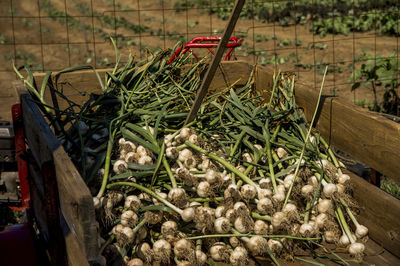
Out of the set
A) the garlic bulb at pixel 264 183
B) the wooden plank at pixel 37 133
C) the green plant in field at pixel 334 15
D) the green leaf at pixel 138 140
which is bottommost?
the garlic bulb at pixel 264 183

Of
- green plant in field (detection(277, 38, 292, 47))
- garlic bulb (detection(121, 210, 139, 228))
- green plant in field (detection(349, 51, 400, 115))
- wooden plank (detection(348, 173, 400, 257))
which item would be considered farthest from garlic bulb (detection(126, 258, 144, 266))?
green plant in field (detection(277, 38, 292, 47))

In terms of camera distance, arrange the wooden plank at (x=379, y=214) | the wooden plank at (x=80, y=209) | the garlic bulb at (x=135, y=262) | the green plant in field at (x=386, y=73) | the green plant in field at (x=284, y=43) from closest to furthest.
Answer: the wooden plank at (x=80, y=209) → the garlic bulb at (x=135, y=262) → the wooden plank at (x=379, y=214) → the green plant in field at (x=386, y=73) → the green plant in field at (x=284, y=43)

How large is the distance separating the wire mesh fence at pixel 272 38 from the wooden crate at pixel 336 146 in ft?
9.20

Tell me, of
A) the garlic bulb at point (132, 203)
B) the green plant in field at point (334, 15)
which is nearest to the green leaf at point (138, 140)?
the garlic bulb at point (132, 203)

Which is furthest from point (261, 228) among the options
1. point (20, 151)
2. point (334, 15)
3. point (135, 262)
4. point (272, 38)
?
point (334, 15)

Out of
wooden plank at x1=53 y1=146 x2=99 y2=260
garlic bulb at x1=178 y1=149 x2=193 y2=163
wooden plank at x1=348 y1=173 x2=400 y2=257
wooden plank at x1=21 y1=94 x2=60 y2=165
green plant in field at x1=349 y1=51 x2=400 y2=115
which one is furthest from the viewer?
green plant in field at x1=349 y1=51 x2=400 y2=115

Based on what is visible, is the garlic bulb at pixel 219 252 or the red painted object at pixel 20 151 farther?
the red painted object at pixel 20 151

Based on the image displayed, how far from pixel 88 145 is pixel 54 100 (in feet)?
2.61

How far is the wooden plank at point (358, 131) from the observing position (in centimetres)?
219

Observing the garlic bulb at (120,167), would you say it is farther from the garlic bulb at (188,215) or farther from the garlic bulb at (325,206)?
the garlic bulb at (325,206)

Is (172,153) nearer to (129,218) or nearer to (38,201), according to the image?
(129,218)

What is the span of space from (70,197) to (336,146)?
5.18 ft

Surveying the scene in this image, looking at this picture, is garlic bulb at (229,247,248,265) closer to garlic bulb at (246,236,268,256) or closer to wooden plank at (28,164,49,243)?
garlic bulb at (246,236,268,256)

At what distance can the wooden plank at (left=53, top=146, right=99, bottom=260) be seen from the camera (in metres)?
1.36
